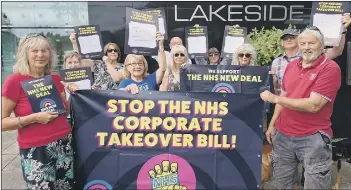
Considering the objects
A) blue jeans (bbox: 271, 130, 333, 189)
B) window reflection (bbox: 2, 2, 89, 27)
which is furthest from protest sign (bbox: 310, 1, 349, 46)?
window reflection (bbox: 2, 2, 89, 27)

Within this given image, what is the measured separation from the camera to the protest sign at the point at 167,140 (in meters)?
3.37

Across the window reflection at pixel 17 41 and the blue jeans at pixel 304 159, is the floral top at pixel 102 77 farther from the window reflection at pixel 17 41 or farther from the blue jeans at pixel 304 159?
the window reflection at pixel 17 41

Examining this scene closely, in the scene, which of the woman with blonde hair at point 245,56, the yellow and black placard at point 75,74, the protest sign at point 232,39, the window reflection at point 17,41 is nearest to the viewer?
the yellow and black placard at point 75,74

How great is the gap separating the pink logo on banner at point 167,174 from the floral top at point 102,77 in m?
1.32

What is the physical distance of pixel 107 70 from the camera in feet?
15.6

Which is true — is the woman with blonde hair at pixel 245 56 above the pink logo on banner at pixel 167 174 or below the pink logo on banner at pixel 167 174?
above

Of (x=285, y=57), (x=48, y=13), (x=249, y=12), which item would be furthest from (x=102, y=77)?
(x=249, y=12)

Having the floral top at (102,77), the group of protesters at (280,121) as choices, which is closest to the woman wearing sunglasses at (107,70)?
A: the floral top at (102,77)

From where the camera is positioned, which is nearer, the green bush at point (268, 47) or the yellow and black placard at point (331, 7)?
the yellow and black placard at point (331, 7)

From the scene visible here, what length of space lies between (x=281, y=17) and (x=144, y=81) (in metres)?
3.80

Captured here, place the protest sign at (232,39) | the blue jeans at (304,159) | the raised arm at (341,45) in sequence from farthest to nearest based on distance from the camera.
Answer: the protest sign at (232,39), the raised arm at (341,45), the blue jeans at (304,159)

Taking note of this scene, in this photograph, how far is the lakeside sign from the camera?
663 centimetres

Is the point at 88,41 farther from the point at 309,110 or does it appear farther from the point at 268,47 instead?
the point at 309,110

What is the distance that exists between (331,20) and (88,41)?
2.78 meters
